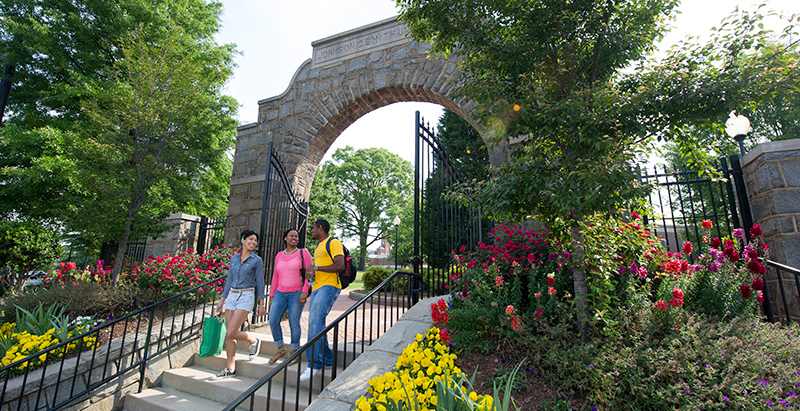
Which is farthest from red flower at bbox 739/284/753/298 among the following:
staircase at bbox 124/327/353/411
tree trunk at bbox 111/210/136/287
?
tree trunk at bbox 111/210/136/287

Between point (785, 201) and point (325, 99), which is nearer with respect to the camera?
point (785, 201)

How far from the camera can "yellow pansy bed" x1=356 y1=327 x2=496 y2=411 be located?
6.82 feet

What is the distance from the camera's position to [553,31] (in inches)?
120

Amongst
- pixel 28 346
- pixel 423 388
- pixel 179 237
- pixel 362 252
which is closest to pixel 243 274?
pixel 28 346

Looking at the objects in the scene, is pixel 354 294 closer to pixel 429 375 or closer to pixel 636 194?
pixel 429 375

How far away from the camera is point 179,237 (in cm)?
808

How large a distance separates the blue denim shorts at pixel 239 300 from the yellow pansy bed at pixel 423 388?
2.03 m

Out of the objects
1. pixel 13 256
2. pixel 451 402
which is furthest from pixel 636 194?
pixel 13 256

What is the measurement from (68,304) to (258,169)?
11.9 feet

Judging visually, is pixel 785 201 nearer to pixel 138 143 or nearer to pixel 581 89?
pixel 581 89

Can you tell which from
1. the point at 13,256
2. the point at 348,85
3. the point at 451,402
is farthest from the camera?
the point at 13,256

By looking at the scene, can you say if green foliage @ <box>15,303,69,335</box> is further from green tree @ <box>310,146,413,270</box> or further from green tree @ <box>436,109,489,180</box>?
green tree @ <box>310,146,413,270</box>

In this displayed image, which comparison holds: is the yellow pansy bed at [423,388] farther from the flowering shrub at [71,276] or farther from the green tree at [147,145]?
the flowering shrub at [71,276]

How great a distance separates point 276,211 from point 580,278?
491cm
